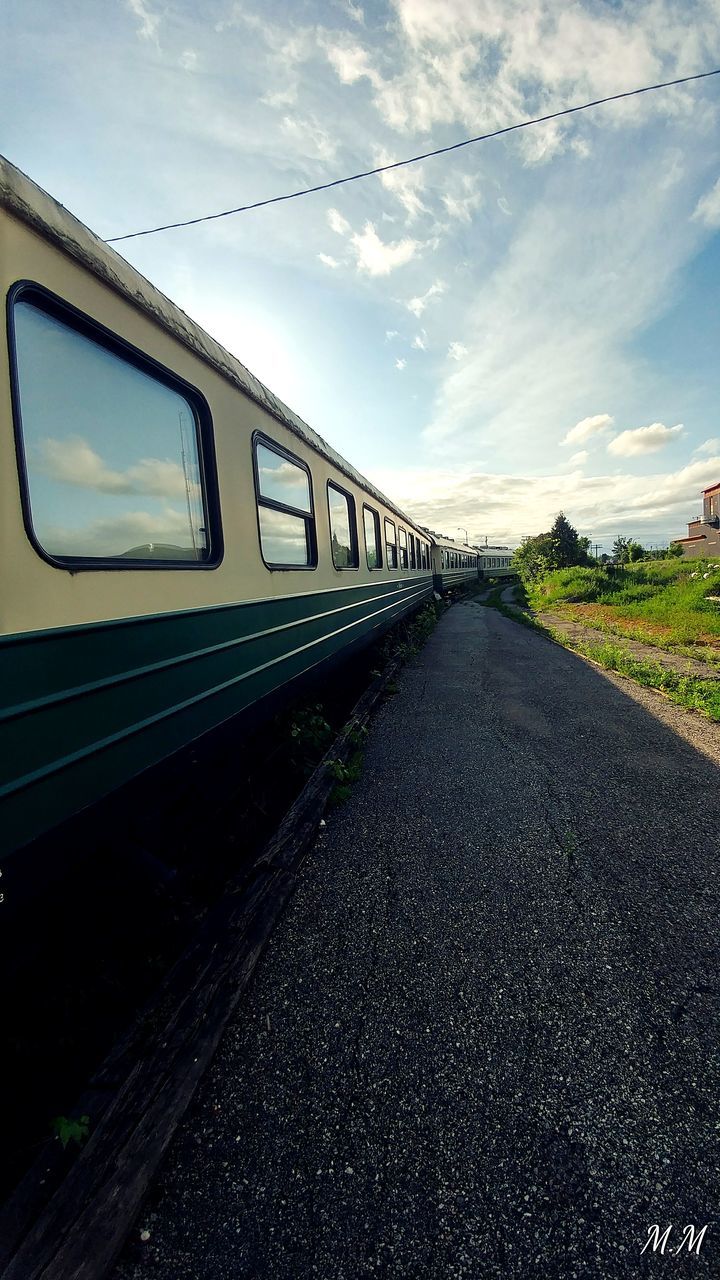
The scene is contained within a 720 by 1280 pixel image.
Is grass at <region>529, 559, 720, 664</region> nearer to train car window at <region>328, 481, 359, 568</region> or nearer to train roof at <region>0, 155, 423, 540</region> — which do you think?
train car window at <region>328, 481, 359, 568</region>

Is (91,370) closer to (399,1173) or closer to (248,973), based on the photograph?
(248,973)

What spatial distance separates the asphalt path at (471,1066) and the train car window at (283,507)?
1995mm

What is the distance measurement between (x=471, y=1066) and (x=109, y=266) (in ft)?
10.4

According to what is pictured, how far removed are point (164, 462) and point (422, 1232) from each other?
2821 mm

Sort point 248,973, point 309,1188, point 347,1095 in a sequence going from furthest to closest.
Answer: point 248,973
point 347,1095
point 309,1188

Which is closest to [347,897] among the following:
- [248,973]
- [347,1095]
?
[248,973]

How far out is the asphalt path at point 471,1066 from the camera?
120 cm

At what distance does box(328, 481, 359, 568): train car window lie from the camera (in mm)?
5266

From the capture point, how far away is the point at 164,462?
242cm

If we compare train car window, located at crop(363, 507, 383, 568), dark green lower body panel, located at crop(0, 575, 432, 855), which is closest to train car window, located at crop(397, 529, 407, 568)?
train car window, located at crop(363, 507, 383, 568)

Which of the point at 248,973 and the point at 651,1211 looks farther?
the point at 248,973

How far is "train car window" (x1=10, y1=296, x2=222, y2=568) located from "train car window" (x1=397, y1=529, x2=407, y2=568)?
802cm

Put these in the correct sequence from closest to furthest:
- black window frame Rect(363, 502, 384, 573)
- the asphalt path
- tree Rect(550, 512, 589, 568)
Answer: the asphalt path
black window frame Rect(363, 502, 384, 573)
tree Rect(550, 512, 589, 568)

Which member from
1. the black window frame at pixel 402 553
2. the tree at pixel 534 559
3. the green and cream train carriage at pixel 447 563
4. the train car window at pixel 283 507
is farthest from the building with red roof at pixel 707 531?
the train car window at pixel 283 507
